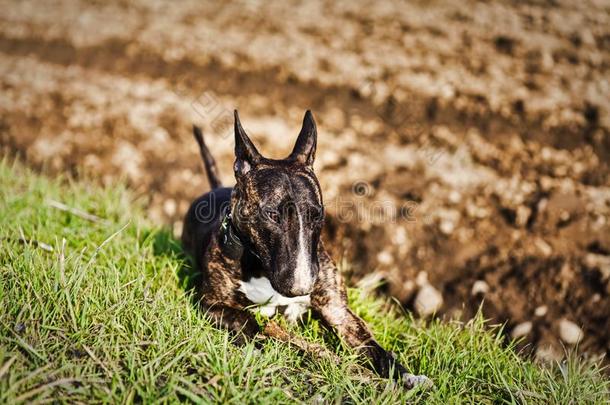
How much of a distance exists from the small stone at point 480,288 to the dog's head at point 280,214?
2119mm

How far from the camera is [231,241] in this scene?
10.1 feet

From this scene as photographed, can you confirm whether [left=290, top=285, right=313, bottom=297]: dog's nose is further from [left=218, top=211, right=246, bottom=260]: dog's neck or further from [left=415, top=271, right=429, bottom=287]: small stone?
[left=415, top=271, right=429, bottom=287]: small stone

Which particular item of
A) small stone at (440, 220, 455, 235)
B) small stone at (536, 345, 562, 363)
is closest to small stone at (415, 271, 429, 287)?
small stone at (440, 220, 455, 235)

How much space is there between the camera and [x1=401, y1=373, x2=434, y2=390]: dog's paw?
2.82 metres

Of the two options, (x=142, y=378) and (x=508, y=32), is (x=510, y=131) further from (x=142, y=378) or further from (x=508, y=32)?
(x=142, y=378)

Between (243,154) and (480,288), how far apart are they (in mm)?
2501

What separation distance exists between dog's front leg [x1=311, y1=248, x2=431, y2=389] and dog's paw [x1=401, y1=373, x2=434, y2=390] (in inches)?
5.0

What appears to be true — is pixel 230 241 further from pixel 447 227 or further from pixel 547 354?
pixel 447 227

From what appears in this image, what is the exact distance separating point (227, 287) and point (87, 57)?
5.88 meters

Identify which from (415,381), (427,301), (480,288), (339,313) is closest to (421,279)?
(427,301)

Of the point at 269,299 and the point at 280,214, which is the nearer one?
the point at 280,214

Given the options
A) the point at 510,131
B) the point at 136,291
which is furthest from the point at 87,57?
the point at 510,131

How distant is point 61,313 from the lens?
2.71m

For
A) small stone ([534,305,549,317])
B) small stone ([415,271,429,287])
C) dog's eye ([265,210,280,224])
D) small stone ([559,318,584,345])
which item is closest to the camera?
dog's eye ([265,210,280,224])
